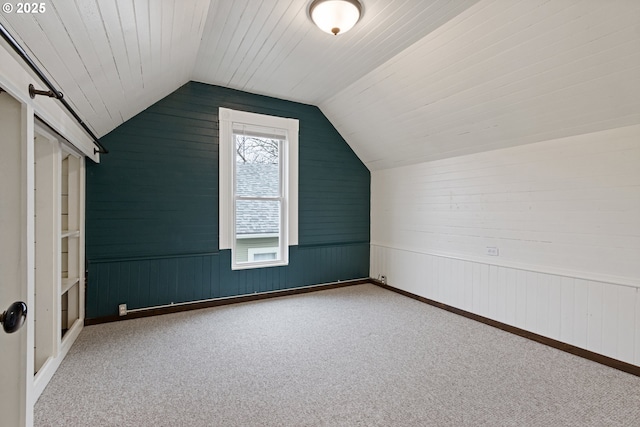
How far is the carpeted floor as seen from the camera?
1.85 meters

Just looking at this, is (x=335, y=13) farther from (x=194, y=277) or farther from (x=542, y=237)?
(x=194, y=277)

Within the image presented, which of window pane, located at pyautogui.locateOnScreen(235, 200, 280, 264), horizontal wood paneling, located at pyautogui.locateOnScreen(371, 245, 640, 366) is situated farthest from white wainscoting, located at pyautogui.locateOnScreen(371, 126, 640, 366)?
window pane, located at pyautogui.locateOnScreen(235, 200, 280, 264)

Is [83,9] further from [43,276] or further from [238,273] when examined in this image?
[238,273]

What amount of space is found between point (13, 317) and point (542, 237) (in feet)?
12.2

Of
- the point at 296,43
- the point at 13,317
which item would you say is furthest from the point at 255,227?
the point at 13,317

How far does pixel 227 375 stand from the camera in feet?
7.52

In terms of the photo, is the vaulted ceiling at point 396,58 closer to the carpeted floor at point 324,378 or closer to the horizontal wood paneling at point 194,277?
the horizontal wood paneling at point 194,277

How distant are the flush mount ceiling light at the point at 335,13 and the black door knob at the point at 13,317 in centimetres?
242

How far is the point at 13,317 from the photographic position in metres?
1.11

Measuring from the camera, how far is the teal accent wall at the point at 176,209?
10.9 feet

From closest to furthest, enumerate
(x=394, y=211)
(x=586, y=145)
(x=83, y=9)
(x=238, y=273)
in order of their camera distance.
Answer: (x=83, y=9) < (x=586, y=145) < (x=238, y=273) < (x=394, y=211)

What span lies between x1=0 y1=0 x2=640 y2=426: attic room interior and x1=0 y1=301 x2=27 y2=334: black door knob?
1cm

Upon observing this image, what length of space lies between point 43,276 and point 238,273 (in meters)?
2.03

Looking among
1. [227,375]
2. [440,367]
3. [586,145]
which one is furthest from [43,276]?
[586,145]
